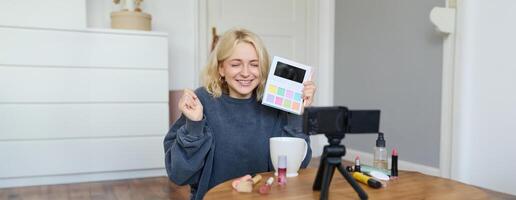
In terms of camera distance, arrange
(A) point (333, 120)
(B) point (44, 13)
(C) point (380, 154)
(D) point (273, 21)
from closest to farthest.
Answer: (A) point (333, 120), (C) point (380, 154), (B) point (44, 13), (D) point (273, 21)

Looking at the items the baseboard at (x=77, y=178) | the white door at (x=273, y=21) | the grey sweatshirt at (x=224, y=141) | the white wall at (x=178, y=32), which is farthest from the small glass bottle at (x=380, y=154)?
the white door at (x=273, y=21)

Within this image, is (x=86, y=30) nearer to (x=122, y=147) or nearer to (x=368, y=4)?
(x=122, y=147)

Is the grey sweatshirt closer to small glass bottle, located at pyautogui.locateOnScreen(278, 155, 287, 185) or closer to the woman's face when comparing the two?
the woman's face

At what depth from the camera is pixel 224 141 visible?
1.03 metres

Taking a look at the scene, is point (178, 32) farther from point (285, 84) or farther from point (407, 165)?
point (285, 84)

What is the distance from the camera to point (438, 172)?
108 inches

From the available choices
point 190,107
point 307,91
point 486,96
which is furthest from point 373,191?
point 486,96

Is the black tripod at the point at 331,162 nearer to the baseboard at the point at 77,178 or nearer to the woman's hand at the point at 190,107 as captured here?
the woman's hand at the point at 190,107

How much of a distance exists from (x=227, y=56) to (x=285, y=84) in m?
0.18

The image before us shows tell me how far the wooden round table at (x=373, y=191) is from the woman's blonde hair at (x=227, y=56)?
0.97 ft

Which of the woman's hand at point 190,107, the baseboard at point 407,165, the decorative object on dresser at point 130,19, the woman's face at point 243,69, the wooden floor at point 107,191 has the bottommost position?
the wooden floor at point 107,191

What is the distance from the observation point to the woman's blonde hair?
1.08 metres

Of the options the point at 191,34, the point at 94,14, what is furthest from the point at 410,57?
the point at 94,14

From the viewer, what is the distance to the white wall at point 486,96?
7.73 feet
